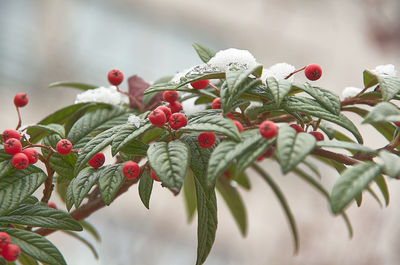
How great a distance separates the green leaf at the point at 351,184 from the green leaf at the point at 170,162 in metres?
0.13

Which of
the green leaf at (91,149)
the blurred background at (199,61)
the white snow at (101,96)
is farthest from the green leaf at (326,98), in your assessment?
the blurred background at (199,61)

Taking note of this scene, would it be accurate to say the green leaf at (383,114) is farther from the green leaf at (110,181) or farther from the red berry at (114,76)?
the red berry at (114,76)

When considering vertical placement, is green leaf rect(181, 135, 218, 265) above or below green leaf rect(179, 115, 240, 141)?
below

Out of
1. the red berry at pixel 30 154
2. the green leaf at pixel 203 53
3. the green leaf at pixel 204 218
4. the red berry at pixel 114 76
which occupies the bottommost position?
the green leaf at pixel 204 218

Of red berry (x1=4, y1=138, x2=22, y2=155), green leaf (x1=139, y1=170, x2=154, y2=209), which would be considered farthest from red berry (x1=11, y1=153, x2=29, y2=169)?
green leaf (x1=139, y1=170, x2=154, y2=209)

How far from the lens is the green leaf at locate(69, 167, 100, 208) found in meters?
0.45

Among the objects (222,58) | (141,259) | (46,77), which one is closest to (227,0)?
(46,77)

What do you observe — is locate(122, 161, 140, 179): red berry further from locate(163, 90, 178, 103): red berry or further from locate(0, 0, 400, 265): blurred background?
locate(0, 0, 400, 265): blurred background

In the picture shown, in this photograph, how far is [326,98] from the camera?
47 centimetres

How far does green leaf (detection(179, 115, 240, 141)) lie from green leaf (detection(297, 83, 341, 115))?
10 cm

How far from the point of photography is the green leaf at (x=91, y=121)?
1.93ft

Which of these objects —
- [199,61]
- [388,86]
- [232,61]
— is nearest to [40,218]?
[232,61]

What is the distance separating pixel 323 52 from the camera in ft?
14.2

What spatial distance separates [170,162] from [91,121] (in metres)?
0.26
